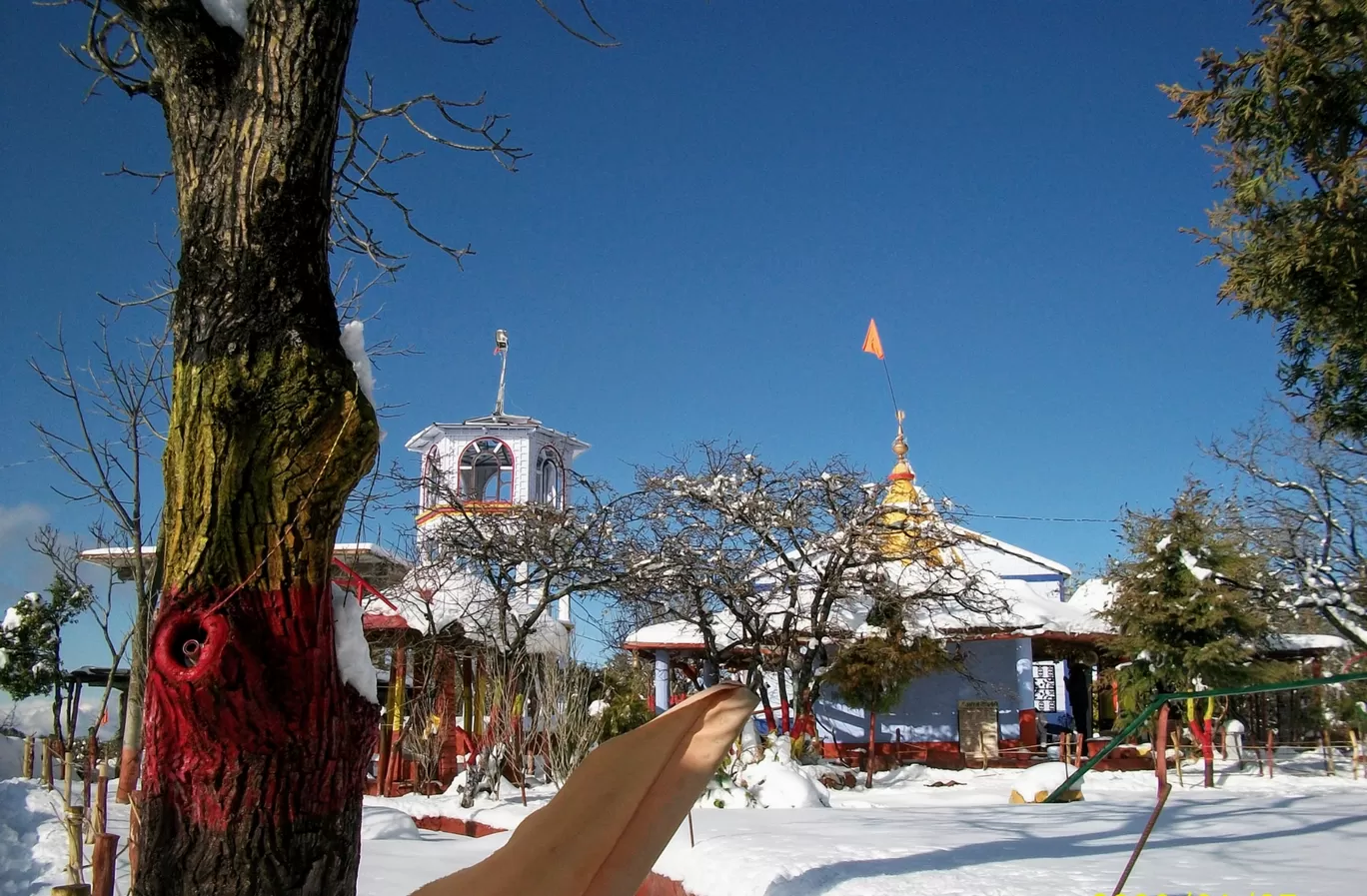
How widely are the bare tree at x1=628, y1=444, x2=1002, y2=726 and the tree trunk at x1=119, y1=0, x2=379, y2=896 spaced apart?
45.7 ft

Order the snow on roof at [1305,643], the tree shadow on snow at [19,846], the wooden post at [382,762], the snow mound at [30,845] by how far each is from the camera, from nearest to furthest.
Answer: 1. the tree shadow on snow at [19,846]
2. the snow mound at [30,845]
3. the wooden post at [382,762]
4. the snow on roof at [1305,643]

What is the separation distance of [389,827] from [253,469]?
9.28m

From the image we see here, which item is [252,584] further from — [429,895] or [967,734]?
[967,734]

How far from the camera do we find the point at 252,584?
3.16 m

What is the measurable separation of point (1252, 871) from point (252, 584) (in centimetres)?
624

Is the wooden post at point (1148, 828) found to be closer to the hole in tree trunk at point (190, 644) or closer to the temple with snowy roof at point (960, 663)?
the hole in tree trunk at point (190, 644)

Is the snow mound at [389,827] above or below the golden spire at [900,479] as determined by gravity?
below

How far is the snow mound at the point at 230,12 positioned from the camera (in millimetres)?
3645

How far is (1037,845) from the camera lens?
26.1 feet

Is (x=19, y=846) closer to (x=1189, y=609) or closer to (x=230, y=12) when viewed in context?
(x=230, y=12)

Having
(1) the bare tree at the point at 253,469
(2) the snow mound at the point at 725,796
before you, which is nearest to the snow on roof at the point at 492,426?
(2) the snow mound at the point at 725,796

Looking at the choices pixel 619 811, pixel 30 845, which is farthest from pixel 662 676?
pixel 619 811

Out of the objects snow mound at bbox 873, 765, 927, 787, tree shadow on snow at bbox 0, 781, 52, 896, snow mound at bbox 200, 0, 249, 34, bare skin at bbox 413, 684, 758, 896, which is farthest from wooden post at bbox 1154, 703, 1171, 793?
snow mound at bbox 873, 765, 927, 787

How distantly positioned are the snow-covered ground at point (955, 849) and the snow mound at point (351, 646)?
164 inches
